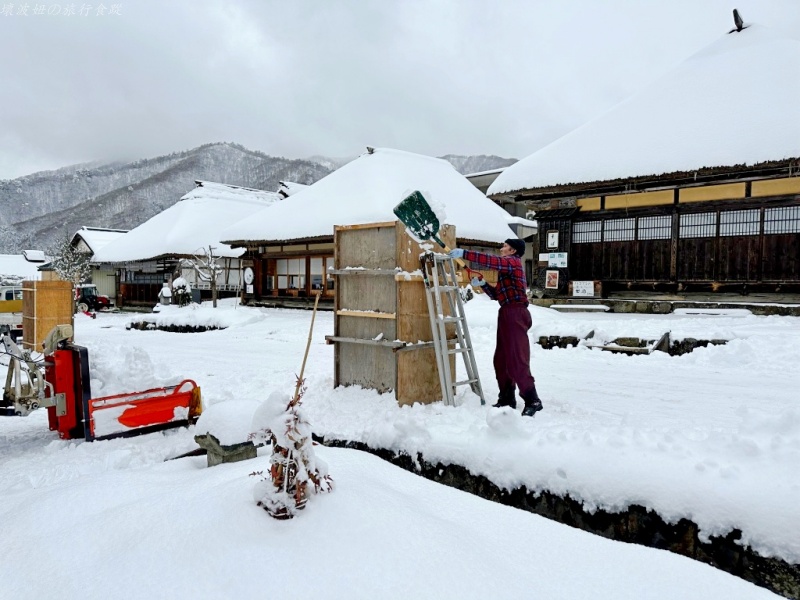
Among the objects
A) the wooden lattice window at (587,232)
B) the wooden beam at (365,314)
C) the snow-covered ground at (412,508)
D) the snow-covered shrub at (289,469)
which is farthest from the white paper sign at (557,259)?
the snow-covered shrub at (289,469)

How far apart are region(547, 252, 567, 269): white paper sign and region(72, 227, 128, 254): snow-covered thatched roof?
2661 centimetres

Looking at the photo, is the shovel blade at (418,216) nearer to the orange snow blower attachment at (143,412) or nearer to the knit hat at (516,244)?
the knit hat at (516,244)

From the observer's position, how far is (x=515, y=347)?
4332 millimetres

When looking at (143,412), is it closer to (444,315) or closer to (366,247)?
(366,247)

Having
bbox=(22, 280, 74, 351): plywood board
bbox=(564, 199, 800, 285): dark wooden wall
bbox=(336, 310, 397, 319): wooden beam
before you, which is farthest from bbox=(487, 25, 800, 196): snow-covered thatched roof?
bbox=(22, 280, 74, 351): plywood board

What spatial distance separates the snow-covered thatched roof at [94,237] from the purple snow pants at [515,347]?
30.7 meters

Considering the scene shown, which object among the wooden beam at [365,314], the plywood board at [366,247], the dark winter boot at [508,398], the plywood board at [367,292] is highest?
the plywood board at [366,247]

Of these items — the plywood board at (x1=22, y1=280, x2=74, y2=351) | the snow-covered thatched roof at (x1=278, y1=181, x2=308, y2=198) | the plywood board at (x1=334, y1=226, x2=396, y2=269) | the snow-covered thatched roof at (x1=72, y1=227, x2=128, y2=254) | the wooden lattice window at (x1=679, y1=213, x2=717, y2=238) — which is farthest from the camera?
the snow-covered thatched roof at (x1=72, y1=227, x2=128, y2=254)

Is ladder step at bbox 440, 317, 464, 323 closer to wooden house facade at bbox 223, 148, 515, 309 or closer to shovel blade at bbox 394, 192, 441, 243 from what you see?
shovel blade at bbox 394, 192, 441, 243

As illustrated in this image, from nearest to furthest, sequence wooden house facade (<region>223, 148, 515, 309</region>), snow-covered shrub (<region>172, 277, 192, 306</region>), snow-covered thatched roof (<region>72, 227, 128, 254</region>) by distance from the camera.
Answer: wooden house facade (<region>223, 148, 515, 309</region>) < snow-covered shrub (<region>172, 277, 192, 306</region>) < snow-covered thatched roof (<region>72, 227, 128, 254</region>)

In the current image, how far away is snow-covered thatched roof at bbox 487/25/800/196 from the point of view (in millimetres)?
9969

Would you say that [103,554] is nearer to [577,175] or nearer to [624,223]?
[577,175]

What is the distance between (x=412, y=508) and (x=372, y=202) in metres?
13.7

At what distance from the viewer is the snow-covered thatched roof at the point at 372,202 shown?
15.8m
